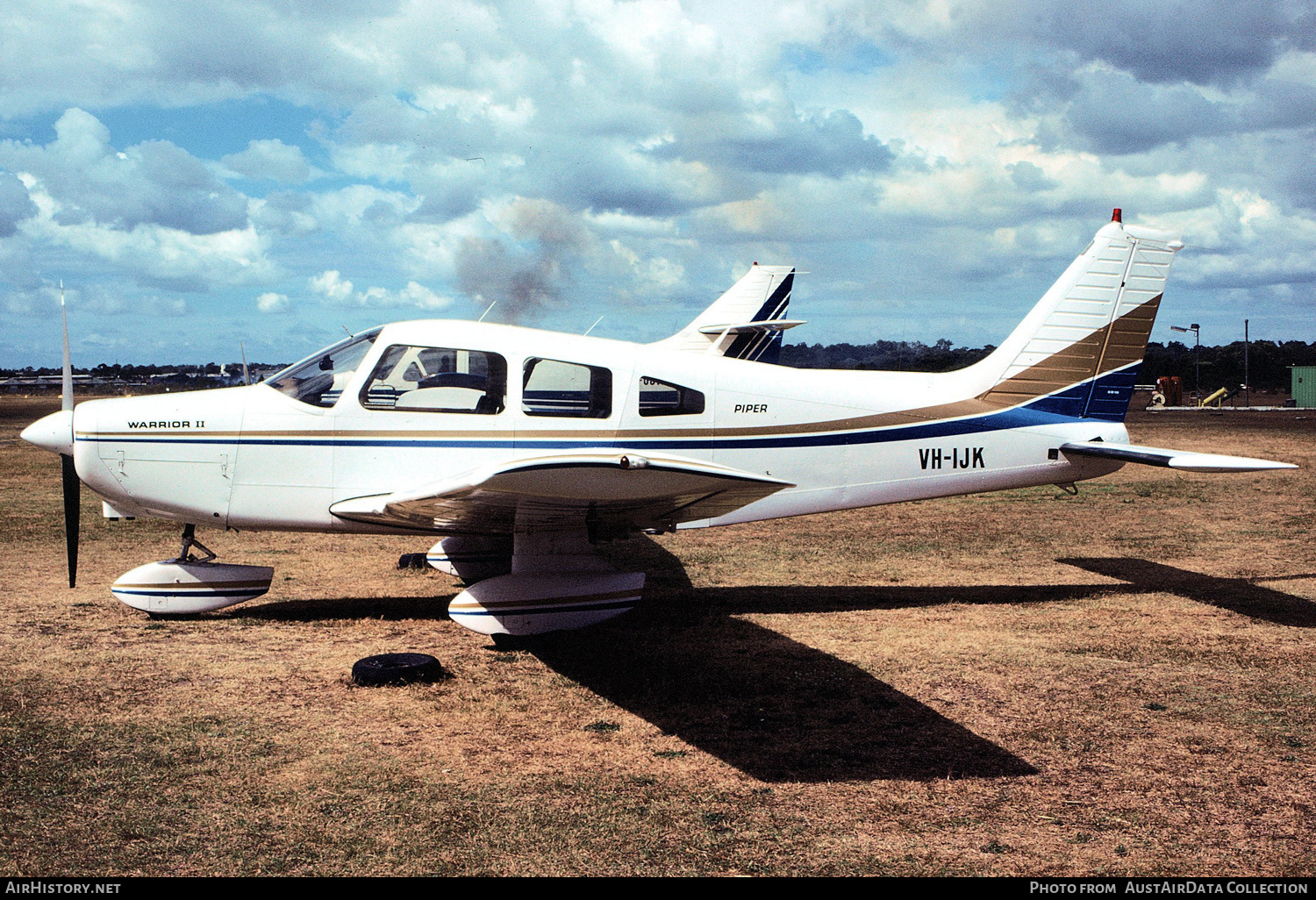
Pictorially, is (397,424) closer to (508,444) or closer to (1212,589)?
(508,444)

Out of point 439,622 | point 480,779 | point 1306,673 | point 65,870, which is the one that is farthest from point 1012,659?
point 65,870

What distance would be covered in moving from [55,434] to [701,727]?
18.2ft

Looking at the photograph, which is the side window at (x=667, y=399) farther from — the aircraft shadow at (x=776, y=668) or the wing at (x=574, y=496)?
the aircraft shadow at (x=776, y=668)

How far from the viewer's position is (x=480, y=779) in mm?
4719

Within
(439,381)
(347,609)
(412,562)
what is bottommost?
(347,609)

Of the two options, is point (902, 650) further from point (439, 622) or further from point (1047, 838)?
point (439, 622)

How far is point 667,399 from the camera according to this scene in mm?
7395

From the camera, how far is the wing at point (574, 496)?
15.2 feet

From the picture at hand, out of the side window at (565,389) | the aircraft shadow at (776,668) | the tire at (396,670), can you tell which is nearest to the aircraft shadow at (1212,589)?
the aircraft shadow at (776,668)

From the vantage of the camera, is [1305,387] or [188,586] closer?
[188,586]

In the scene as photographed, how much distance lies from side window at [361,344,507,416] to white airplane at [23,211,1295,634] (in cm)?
1

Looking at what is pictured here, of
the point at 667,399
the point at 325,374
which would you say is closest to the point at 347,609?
the point at 325,374

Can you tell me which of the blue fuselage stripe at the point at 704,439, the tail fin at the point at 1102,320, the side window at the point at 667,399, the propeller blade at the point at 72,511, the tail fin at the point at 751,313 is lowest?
the propeller blade at the point at 72,511

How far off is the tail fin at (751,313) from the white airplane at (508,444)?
13.6m
